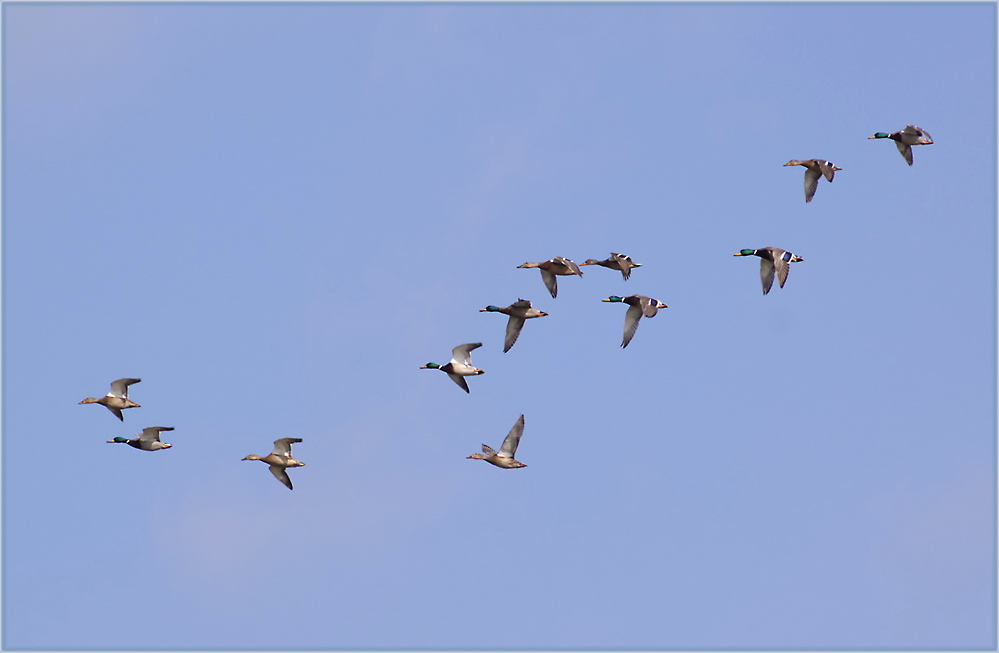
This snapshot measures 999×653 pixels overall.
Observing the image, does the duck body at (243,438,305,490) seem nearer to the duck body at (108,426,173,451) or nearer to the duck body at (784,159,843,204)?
the duck body at (108,426,173,451)

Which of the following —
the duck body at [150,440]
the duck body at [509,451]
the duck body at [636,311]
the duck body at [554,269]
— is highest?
the duck body at [554,269]

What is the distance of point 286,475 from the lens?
8925 centimetres

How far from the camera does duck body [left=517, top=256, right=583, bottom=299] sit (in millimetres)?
87500

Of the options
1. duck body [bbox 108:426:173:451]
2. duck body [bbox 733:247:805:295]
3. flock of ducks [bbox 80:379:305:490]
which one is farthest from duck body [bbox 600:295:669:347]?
duck body [bbox 108:426:173:451]

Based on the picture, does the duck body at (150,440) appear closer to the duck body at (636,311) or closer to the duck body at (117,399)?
the duck body at (117,399)

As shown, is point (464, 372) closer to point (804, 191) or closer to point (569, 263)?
point (569, 263)

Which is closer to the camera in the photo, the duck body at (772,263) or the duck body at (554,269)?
the duck body at (772,263)

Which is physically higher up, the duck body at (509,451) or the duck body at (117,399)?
the duck body at (117,399)

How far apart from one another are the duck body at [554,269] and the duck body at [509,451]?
231 inches

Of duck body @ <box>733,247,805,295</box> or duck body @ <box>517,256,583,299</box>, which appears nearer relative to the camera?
duck body @ <box>733,247,805,295</box>

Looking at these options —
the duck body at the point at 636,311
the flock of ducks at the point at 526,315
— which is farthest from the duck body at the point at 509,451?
the duck body at the point at 636,311

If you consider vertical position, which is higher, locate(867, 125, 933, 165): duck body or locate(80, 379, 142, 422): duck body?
locate(867, 125, 933, 165): duck body

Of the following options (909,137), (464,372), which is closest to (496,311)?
(464,372)

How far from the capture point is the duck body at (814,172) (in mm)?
85938
